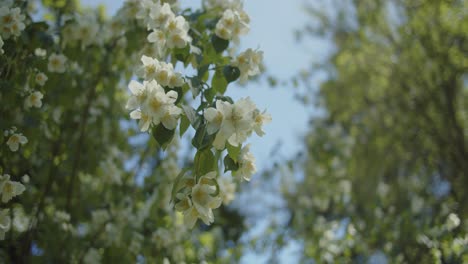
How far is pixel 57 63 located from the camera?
84.4 inches

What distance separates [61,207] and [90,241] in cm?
42

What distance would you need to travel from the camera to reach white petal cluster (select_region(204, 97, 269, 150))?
1345mm

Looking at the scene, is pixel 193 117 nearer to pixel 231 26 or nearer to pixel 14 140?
pixel 231 26

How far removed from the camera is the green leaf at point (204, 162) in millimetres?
1382

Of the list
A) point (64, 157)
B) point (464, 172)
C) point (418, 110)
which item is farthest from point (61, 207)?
point (418, 110)

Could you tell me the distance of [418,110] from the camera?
5914mm

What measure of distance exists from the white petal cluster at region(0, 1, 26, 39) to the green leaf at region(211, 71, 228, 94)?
788 mm

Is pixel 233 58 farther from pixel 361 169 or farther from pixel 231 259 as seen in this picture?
pixel 361 169

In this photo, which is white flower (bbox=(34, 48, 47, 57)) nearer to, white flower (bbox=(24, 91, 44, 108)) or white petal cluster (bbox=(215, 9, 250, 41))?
white flower (bbox=(24, 91, 44, 108))

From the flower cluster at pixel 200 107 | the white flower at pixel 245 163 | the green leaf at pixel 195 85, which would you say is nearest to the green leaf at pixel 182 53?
the flower cluster at pixel 200 107

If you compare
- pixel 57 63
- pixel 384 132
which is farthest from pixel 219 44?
pixel 384 132

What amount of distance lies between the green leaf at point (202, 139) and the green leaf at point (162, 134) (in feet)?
0.38

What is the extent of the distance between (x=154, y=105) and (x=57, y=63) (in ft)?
3.17

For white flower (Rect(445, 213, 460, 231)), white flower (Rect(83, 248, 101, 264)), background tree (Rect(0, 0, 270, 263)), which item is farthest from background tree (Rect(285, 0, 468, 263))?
white flower (Rect(83, 248, 101, 264))
